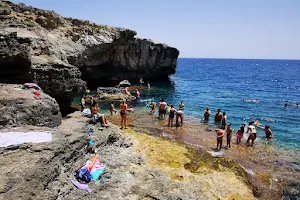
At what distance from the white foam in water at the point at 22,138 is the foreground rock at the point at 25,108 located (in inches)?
45.1

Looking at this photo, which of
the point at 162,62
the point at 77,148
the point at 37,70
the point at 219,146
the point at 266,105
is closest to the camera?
the point at 77,148

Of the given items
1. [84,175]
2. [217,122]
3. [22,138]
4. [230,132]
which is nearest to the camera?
[22,138]

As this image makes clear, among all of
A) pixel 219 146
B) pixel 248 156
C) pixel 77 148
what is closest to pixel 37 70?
pixel 77 148

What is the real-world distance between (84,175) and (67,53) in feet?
88.2

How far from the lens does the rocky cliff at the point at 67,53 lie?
1509cm

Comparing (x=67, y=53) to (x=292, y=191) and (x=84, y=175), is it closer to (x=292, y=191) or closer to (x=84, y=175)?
(x=84, y=175)

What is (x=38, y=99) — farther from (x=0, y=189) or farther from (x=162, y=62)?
(x=162, y=62)

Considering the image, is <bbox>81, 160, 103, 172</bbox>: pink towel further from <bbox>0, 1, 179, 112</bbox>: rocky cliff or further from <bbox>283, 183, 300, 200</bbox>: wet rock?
<bbox>283, 183, 300, 200</bbox>: wet rock

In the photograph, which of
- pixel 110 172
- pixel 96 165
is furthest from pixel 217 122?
pixel 96 165

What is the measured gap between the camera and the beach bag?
9.80m

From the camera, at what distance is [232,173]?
13.4 metres

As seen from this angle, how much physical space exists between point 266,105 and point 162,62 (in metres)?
28.4

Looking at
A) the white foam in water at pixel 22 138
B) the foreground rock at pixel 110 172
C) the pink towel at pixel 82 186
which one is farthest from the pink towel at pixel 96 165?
the white foam in water at pixel 22 138

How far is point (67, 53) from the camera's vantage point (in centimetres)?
3366
